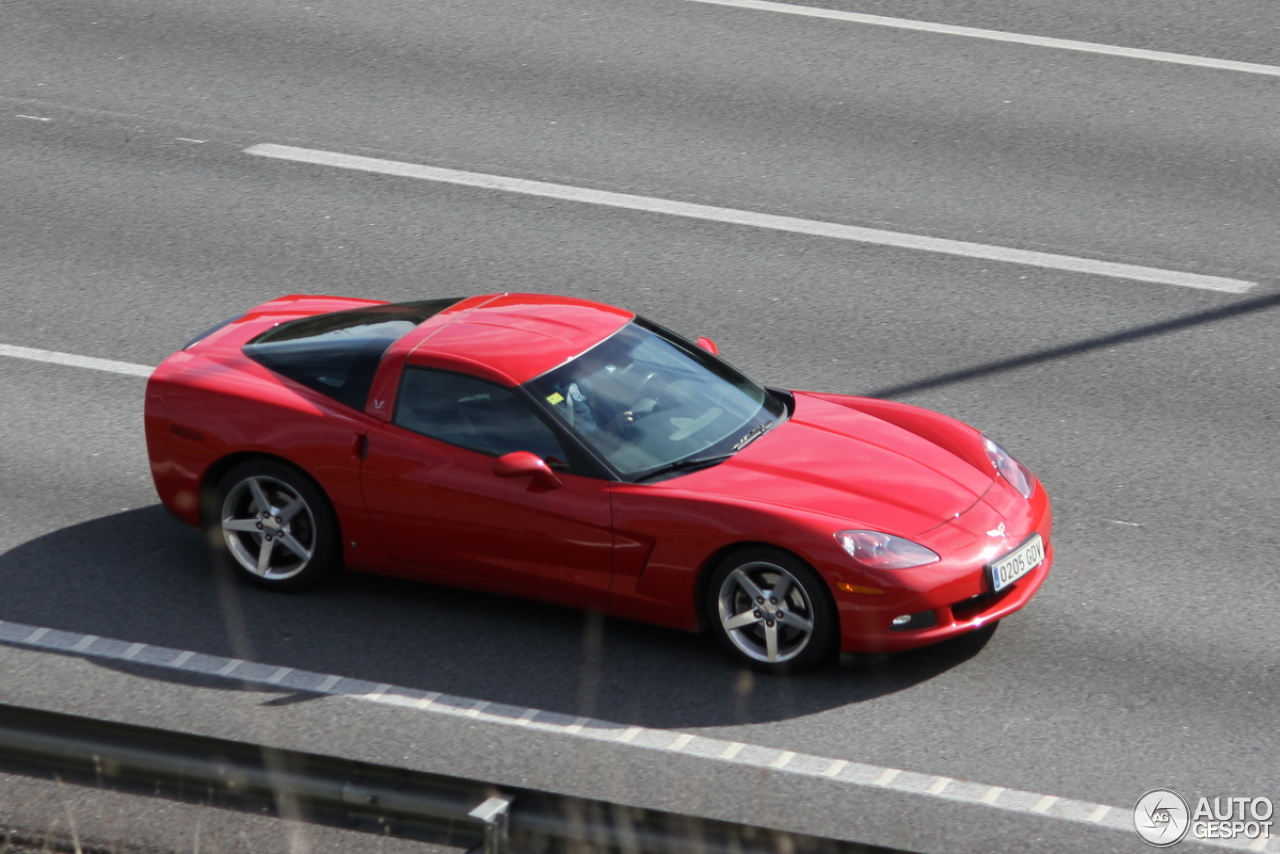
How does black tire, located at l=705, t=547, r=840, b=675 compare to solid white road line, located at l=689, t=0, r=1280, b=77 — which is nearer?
black tire, located at l=705, t=547, r=840, b=675

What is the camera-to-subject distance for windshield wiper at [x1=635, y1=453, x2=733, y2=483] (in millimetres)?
7270

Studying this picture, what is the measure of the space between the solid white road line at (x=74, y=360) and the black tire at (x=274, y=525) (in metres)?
2.42

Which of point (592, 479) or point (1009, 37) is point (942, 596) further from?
point (1009, 37)

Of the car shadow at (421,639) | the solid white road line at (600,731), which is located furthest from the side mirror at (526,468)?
the solid white road line at (600,731)

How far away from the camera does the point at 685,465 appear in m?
7.37

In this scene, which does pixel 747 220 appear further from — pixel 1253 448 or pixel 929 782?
pixel 929 782

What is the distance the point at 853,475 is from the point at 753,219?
4.77 metres

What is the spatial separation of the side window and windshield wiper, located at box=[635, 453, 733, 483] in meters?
0.39

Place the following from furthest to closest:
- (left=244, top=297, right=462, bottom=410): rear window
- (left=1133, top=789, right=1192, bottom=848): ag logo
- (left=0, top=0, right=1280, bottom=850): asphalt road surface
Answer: (left=244, top=297, right=462, bottom=410): rear window, (left=0, top=0, right=1280, bottom=850): asphalt road surface, (left=1133, top=789, right=1192, bottom=848): ag logo

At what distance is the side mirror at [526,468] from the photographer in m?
7.12

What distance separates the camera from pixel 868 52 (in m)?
14.2

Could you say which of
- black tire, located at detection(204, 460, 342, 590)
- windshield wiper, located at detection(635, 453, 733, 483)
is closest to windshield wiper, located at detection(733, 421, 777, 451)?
windshield wiper, located at detection(635, 453, 733, 483)

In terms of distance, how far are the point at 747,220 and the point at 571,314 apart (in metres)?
3.97

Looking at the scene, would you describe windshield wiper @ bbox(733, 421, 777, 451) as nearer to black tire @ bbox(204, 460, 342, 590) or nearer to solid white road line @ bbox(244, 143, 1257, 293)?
black tire @ bbox(204, 460, 342, 590)
